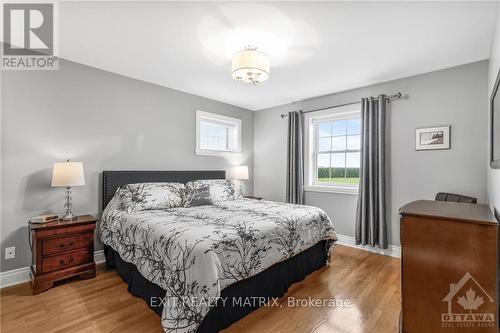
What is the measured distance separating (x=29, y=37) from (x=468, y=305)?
163 inches

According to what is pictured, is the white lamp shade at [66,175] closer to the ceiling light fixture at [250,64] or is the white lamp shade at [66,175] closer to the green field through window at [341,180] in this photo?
the ceiling light fixture at [250,64]

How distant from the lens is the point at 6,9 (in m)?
1.96

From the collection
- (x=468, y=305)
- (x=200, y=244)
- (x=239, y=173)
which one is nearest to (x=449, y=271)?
(x=468, y=305)

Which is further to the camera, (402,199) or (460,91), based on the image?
(402,199)

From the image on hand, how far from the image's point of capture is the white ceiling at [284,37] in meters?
1.95

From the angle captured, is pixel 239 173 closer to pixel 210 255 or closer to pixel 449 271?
pixel 210 255

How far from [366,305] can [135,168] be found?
10.4 feet

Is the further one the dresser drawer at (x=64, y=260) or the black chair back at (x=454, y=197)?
the black chair back at (x=454, y=197)

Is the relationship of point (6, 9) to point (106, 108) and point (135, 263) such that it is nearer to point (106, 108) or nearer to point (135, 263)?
point (106, 108)

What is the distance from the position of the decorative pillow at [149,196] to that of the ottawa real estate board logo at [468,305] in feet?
8.85

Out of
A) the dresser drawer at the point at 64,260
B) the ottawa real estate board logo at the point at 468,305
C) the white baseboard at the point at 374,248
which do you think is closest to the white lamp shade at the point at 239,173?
the white baseboard at the point at 374,248

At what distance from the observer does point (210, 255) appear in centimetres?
166

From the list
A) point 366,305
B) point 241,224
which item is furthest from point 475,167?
point 241,224

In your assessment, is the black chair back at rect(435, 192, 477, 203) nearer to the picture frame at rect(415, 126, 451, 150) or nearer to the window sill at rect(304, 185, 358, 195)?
the picture frame at rect(415, 126, 451, 150)
